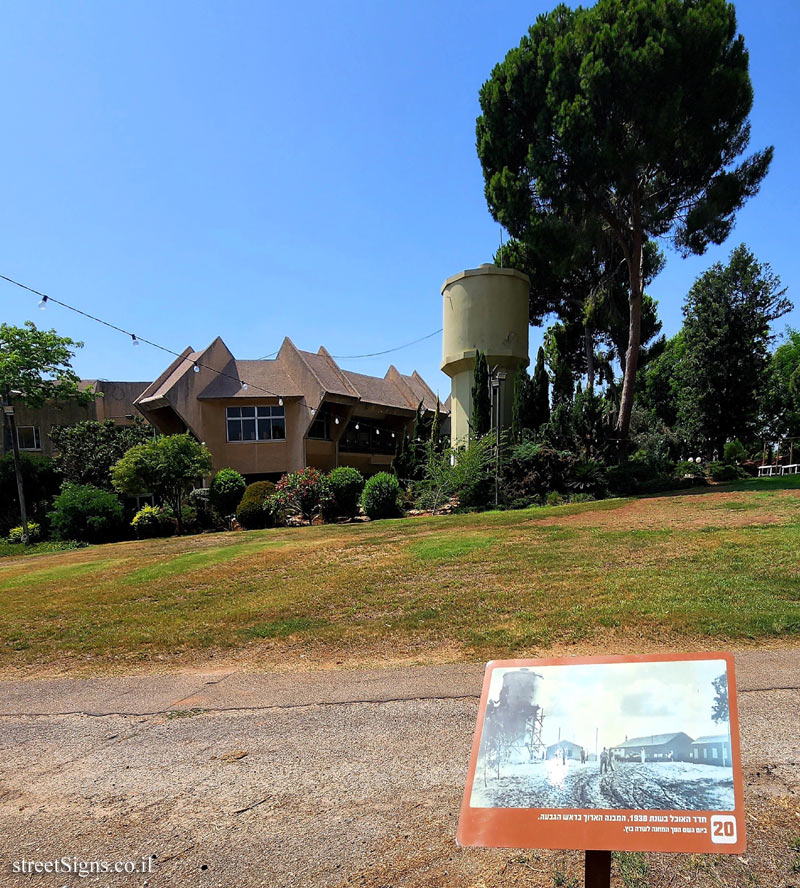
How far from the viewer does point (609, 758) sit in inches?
77.7

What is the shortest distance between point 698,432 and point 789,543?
1928 centimetres

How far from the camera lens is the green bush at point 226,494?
70.4 ft

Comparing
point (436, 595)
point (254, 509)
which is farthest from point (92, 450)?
point (436, 595)

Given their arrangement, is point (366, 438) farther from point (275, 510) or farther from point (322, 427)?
point (275, 510)

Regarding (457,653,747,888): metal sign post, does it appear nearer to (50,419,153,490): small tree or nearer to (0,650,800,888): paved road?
(0,650,800,888): paved road

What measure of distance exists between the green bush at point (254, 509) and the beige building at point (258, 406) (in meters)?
7.13

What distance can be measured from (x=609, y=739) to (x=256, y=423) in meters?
26.6

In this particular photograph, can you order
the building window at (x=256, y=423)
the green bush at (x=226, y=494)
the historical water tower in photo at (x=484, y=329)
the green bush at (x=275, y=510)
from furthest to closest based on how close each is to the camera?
1. the building window at (x=256, y=423)
2. the historical water tower in photo at (x=484, y=329)
3. the green bush at (x=226, y=494)
4. the green bush at (x=275, y=510)

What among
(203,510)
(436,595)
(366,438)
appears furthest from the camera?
(366,438)

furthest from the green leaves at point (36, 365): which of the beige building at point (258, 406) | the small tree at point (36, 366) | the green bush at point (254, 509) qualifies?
the green bush at point (254, 509)

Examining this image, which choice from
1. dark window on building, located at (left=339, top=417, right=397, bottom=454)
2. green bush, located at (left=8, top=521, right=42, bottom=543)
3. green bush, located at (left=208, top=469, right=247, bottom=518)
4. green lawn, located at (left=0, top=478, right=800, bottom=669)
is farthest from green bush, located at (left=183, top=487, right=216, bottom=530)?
dark window on building, located at (left=339, top=417, right=397, bottom=454)

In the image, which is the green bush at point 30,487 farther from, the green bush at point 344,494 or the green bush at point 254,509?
the green bush at point 344,494

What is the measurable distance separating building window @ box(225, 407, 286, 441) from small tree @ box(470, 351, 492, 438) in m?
10.6

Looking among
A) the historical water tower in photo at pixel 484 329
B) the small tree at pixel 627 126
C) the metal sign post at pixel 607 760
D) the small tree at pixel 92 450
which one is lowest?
the metal sign post at pixel 607 760
